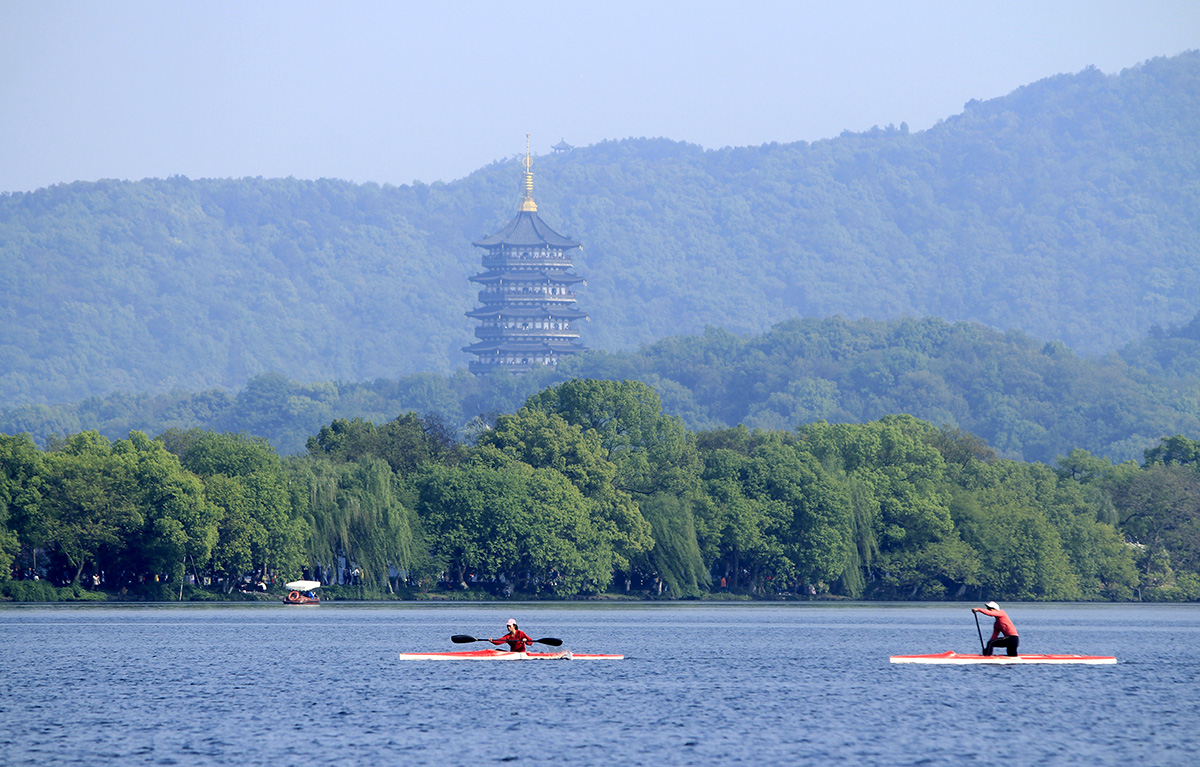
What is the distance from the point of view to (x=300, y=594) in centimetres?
8156

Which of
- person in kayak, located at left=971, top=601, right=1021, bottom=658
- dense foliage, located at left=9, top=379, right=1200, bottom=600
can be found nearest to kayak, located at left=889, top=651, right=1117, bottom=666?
person in kayak, located at left=971, top=601, right=1021, bottom=658

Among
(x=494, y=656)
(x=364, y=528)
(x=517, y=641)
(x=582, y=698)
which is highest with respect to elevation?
(x=364, y=528)

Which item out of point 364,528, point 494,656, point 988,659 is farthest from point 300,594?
point 988,659

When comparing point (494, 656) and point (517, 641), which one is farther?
point (517, 641)

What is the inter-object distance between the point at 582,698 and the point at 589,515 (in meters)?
41.6

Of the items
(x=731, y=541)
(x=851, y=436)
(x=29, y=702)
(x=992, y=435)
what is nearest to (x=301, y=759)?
(x=29, y=702)

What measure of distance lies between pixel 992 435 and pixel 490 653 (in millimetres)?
151958

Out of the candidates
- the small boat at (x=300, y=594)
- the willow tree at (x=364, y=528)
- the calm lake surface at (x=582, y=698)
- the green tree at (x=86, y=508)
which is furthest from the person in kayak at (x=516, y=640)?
the willow tree at (x=364, y=528)

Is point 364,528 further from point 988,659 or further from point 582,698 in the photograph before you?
point 988,659

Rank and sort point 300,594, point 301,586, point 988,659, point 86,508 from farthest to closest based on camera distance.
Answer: point 300,594
point 301,586
point 86,508
point 988,659

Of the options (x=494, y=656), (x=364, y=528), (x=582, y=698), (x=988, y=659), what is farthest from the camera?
(x=364, y=528)

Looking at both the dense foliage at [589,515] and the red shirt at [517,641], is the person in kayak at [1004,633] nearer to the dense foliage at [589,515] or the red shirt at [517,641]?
the red shirt at [517,641]

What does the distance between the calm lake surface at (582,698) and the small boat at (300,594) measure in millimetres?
7598

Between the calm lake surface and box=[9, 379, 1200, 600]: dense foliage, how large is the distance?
24.1ft
